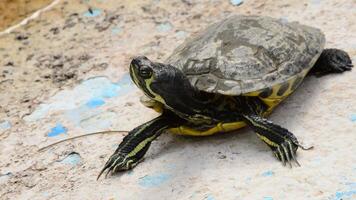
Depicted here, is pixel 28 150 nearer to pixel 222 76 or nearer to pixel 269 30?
pixel 222 76

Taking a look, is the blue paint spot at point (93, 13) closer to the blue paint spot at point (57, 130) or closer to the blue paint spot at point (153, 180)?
the blue paint spot at point (57, 130)

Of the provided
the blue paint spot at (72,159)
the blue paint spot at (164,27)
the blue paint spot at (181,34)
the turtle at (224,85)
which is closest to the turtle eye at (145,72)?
the turtle at (224,85)

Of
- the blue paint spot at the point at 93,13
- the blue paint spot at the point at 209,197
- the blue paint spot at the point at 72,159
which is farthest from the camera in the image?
the blue paint spot at the point at 93,13

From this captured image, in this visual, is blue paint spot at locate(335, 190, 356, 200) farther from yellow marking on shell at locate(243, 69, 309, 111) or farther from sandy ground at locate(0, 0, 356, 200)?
yellow marking on shell at locate(243, 69, 309, 111)

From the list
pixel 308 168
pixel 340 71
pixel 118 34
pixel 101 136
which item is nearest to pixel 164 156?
pixel 101 136

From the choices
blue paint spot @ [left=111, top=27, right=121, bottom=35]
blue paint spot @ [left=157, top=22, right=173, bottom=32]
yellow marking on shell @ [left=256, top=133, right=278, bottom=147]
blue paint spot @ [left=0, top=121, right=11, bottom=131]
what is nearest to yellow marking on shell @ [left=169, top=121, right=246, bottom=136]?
yellow marking on shell @ [left=256, top=133, right=278, bottom=147]
